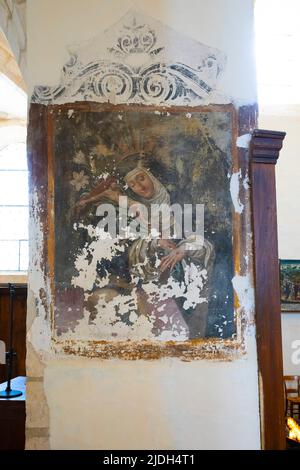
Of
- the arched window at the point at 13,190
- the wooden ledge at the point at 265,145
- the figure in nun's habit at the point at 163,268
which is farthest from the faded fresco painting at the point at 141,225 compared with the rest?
the arched window at the point at 13,190

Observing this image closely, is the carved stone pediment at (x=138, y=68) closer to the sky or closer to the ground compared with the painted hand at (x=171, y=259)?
closer to the sky

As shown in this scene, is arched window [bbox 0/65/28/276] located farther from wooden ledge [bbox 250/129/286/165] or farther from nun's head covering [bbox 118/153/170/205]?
wooden ledge [bbox 250/129/286/165]

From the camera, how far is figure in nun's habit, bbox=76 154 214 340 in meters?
2.77

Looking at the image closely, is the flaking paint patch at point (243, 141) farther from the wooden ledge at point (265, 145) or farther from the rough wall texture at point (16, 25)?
the rough wall texture at point (16, 25)

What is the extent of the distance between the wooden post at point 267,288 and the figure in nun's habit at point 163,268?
0.32 metres

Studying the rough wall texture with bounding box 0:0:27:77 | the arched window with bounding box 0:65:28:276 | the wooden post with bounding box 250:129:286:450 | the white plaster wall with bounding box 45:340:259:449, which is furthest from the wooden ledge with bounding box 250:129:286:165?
the arched window with bounding box 0:65:28:276

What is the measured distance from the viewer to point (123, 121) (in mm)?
2881

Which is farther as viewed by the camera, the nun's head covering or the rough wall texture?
the rough wall texture

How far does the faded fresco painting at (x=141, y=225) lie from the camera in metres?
2.76

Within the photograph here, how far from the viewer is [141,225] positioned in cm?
282

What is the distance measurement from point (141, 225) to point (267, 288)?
0.85 m

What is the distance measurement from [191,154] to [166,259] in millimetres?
667
